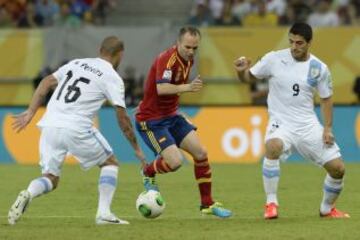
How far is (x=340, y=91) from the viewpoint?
26969 mm

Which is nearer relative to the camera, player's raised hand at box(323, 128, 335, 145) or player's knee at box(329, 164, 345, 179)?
player's raised hand at box(323, 128, 335, 145)

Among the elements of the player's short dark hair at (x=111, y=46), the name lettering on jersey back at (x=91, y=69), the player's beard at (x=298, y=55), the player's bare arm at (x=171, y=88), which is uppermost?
the player's short dark hair at (x=111, y=46)

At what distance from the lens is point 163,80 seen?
1233 cm

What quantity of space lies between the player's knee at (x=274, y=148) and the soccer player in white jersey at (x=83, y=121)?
147 cm

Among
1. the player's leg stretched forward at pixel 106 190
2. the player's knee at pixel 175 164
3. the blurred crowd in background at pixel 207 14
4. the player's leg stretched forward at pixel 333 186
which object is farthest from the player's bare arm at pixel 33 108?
the blurred crowd in background at pixel 207 14

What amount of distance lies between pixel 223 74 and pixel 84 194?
471 inches

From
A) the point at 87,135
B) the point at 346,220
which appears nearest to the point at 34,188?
the point at 87,135

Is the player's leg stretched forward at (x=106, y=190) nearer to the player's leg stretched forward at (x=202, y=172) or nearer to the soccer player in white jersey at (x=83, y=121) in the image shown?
the soccer player in white jersey at (x=83, y=121)

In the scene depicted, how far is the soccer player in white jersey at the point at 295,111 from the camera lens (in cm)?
1180

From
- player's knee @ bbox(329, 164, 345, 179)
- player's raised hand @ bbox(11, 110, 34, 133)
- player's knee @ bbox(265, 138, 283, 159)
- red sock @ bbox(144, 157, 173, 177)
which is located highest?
player's raised hand @ bbox(11, 110, 34, 133)

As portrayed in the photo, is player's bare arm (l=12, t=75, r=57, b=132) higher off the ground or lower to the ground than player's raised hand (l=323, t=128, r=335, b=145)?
higher

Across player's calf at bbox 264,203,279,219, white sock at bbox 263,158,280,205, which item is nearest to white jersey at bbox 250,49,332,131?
white sock at bbox 263,158,280,205

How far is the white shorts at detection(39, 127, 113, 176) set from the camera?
11.2 m

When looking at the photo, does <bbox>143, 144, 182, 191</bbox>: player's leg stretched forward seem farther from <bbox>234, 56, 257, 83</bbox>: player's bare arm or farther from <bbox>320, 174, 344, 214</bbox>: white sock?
<bbox>320, 174, 344, 214</bbox>: white sock
